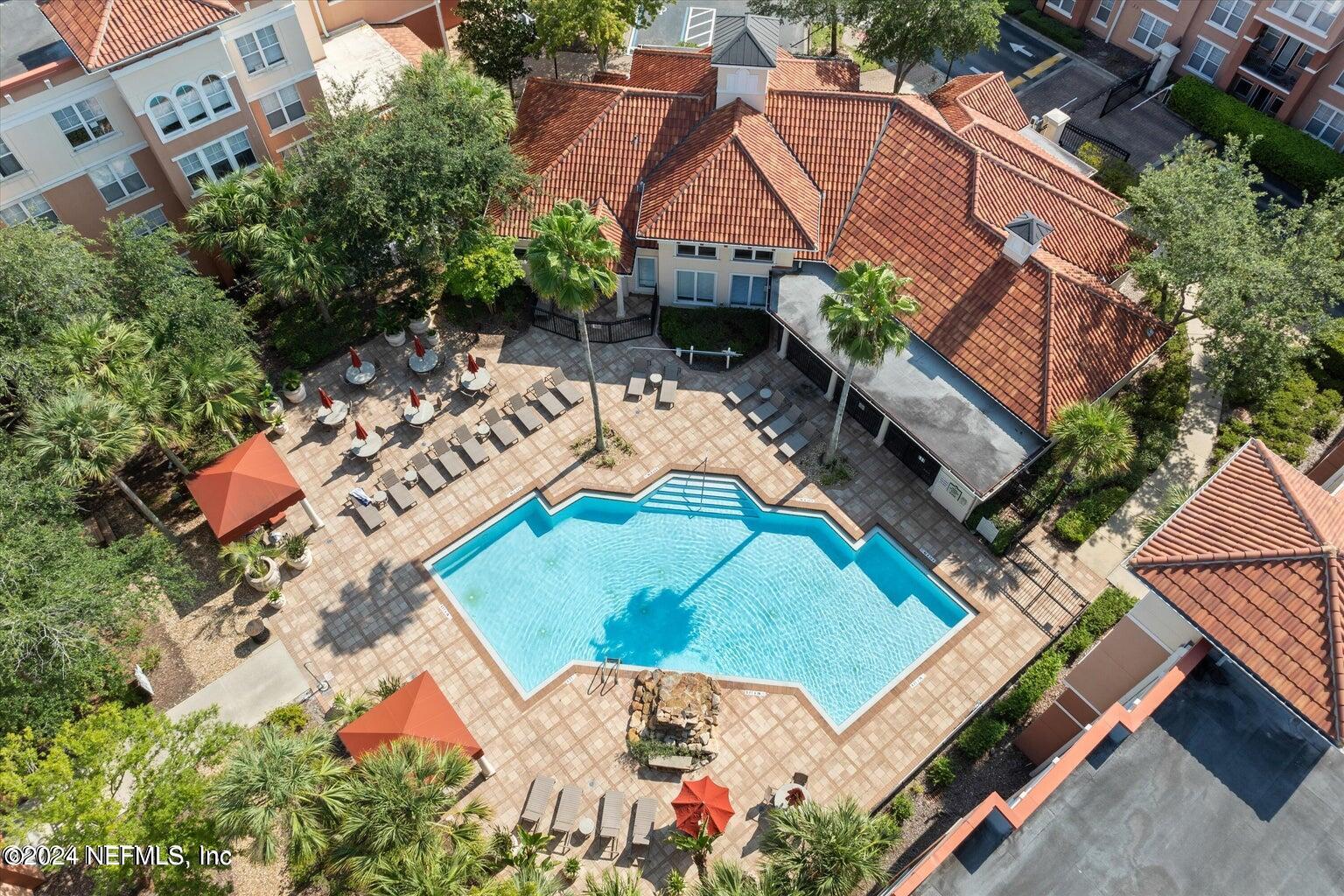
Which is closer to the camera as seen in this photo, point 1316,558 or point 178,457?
point 1316,558

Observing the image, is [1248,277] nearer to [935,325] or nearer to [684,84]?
[935,325]

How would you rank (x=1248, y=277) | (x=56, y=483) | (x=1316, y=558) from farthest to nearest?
(x=1248, y=277)
(x=56, y=483)
(x=1316, y=558)

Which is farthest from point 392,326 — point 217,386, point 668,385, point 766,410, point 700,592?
point 700,592

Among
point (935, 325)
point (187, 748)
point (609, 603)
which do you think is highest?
point (935, 325)

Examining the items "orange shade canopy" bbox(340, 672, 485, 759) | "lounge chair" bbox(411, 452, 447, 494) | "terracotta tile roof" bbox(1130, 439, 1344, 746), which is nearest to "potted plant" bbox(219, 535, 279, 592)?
"lounge chair" bbox(411, 452, 447, 494)

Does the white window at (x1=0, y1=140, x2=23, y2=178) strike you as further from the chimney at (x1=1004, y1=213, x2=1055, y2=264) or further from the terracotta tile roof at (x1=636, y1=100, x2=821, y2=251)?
the chimney at (x1=1004, y1=213, x2=1055, y2=264)

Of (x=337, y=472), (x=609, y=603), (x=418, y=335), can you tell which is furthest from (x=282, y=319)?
(x=609, y=603)

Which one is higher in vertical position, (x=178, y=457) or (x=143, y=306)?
(x=143, y=306)

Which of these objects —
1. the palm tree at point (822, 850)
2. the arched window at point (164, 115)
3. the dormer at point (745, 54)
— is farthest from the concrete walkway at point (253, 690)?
the dormer at point (745, 54)

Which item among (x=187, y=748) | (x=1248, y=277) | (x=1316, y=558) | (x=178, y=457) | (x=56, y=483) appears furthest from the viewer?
(x=178, y=457)
